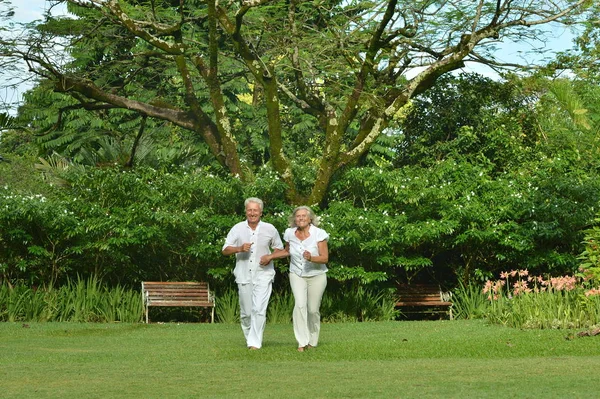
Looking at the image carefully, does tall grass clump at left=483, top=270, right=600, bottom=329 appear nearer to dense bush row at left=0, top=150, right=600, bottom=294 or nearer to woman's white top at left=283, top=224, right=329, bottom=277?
dense bush row at left=0, top=150, right=600, bottom=294

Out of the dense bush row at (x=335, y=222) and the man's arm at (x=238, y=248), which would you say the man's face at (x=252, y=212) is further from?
the dense bush row at (x=335, y=222)

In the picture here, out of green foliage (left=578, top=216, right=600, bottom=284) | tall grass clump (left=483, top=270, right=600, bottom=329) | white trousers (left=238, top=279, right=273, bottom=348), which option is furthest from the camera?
green foliage (left=578, top=216, right=600, bottom=284)

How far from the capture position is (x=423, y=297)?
20.9 meters

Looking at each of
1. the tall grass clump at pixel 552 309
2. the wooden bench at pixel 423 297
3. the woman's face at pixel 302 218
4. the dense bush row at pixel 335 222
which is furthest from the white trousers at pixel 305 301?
the wooden bench at pixel 423 297

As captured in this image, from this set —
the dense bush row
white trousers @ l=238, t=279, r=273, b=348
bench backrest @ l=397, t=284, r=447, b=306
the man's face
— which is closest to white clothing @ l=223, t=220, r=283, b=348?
white trousers @ l=238, t=279, r=273, b=348

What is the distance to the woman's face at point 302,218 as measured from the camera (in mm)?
12234

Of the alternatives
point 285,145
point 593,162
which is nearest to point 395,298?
point 593,162

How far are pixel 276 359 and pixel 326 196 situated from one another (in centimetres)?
1035

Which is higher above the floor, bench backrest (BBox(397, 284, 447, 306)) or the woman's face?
the woman's face

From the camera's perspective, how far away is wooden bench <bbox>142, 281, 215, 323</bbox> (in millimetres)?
19391

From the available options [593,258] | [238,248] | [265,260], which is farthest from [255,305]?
[593,258]

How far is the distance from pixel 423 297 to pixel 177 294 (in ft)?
16.4

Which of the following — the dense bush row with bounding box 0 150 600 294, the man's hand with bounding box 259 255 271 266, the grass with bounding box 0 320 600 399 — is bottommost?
the grass with bounding box 0 320 600 399

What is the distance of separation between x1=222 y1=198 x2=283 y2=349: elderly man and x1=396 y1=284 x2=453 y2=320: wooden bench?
27.7ft
